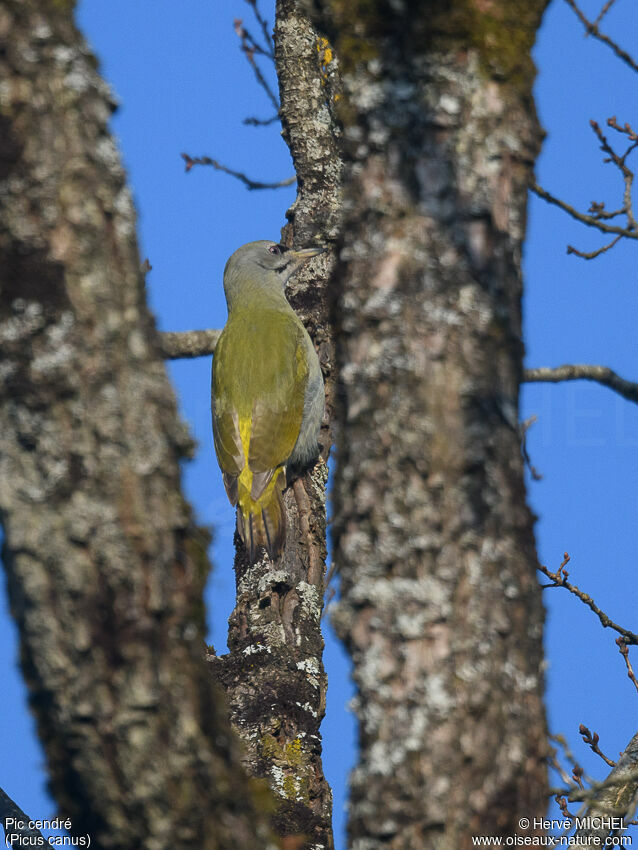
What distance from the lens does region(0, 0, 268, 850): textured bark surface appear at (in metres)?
1.84

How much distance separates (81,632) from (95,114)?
108cm

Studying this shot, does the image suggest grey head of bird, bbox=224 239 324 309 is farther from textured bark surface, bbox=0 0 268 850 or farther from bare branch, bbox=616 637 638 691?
textured bark surface, bbox=0 0 268 850

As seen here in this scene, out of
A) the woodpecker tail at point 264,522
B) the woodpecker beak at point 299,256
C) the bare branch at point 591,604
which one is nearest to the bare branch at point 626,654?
the bare branch at point 591,604

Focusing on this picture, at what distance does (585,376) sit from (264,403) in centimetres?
362

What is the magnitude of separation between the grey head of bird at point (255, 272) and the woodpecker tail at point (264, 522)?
1639mm

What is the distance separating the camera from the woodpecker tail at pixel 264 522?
511 centimetres

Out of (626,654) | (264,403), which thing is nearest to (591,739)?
(626,654)

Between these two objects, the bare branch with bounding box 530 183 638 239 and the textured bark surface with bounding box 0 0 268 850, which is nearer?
the textured bark surface with bounding box 0 0 268 850

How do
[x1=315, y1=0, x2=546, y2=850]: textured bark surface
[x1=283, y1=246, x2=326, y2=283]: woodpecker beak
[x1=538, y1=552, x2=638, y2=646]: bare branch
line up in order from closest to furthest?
[x1=315, y1=0, x2=546, y2=850]: textured bark surface, [x1=538, y1=552, x2=638, y2=646]: bare branch, [x1=283, y1=246, x2=326, y2=283]: woodpecker beak

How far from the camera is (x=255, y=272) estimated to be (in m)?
6.93

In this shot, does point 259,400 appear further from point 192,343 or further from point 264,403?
point 192,343

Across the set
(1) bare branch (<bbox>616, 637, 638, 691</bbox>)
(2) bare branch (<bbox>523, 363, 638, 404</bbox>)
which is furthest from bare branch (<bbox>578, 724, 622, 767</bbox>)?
(2) bare branch (<bbox>523, 363, 638, 404</bbox>)

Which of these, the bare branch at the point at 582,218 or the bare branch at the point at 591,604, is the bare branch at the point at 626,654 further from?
the bare branch at the point at 582,218

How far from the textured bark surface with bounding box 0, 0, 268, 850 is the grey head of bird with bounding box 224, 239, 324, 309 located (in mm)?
4314
